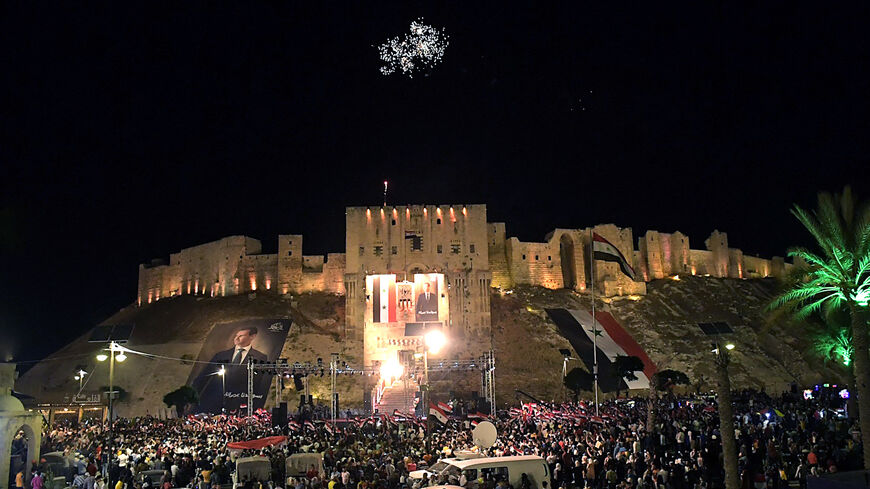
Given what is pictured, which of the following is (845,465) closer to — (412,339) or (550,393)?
(550,393)

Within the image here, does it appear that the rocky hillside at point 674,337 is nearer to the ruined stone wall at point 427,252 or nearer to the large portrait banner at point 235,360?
the ruined stone wall at point 427,252

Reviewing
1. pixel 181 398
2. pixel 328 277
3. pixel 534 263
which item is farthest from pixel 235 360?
pixel 534 263

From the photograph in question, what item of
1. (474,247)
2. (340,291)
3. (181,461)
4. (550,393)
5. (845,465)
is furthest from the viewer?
(340,291)

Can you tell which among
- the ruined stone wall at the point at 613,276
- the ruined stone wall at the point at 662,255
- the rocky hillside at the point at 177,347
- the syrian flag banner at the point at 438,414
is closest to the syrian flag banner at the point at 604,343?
the ruined stone wall at the point at 613,276

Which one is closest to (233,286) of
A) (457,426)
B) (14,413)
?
(457,426)

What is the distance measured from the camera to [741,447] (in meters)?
20.5

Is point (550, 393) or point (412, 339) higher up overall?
point (412, 339)

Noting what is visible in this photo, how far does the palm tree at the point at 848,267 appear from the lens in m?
15.4

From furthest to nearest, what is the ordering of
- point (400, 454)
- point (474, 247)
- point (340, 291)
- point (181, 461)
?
1. point (340, 291)
2. point (474, 247)
3. point (400, 454)
4. point (181, 461)

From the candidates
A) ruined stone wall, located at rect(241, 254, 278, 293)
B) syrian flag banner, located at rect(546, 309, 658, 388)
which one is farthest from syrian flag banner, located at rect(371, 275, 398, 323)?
ruined stone wall, located at rect(241, 254, 278, 293)

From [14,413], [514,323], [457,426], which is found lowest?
[457,426]

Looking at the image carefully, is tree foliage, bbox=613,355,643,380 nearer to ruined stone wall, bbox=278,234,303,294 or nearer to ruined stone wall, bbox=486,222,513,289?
ruined stone wall, bbox=486,222,513,289

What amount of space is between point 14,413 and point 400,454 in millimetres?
12070

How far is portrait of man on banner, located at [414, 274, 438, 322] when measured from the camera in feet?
195
